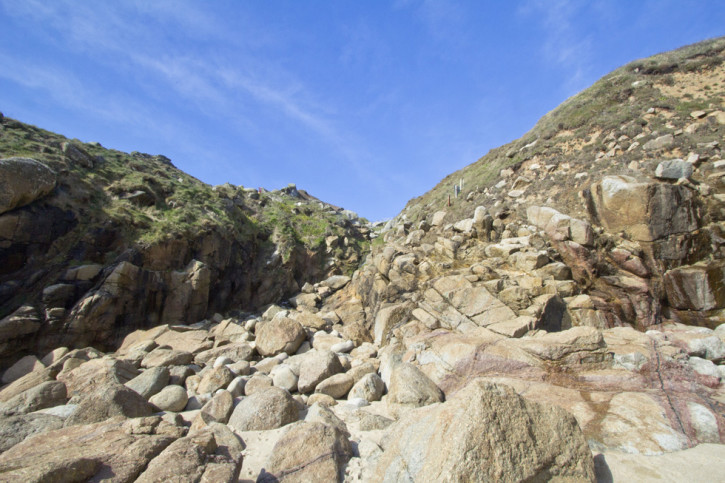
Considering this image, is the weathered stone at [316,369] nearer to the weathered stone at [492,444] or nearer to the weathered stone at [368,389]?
the weathered stone at [368,389]

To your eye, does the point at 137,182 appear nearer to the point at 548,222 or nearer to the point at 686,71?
the point at 548,222

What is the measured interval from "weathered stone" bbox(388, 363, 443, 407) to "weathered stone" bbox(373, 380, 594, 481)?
289 centimetres

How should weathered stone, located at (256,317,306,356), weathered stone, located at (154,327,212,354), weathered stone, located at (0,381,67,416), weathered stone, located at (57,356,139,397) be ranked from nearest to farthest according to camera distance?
1. weathered stone, located at (0,381,67,416)
2. weathered stone, located at (57,356,139,397)
3. weathered stone, located at (256,317,306,356)
4. weathered stone, located at (154,327,212,354)

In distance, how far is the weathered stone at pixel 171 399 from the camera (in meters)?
7.96

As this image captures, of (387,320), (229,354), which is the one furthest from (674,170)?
(229,354)

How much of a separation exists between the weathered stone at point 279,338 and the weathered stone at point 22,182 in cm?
1160

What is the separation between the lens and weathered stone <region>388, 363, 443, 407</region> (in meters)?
7.41

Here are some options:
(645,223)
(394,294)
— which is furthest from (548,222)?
(394,294)

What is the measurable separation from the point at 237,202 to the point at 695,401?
95.6ft

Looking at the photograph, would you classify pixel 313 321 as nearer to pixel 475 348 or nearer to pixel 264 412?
pixel 264 412

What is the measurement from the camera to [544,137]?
22609 millimetres

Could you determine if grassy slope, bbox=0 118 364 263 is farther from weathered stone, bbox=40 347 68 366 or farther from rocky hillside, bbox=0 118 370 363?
weathered stone, bbox=40 347 68 366


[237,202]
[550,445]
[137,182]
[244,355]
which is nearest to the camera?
[550,445]

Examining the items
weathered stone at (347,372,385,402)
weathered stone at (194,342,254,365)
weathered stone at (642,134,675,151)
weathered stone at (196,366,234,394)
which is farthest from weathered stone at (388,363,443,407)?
weathered stone at (642,134,675,151)
